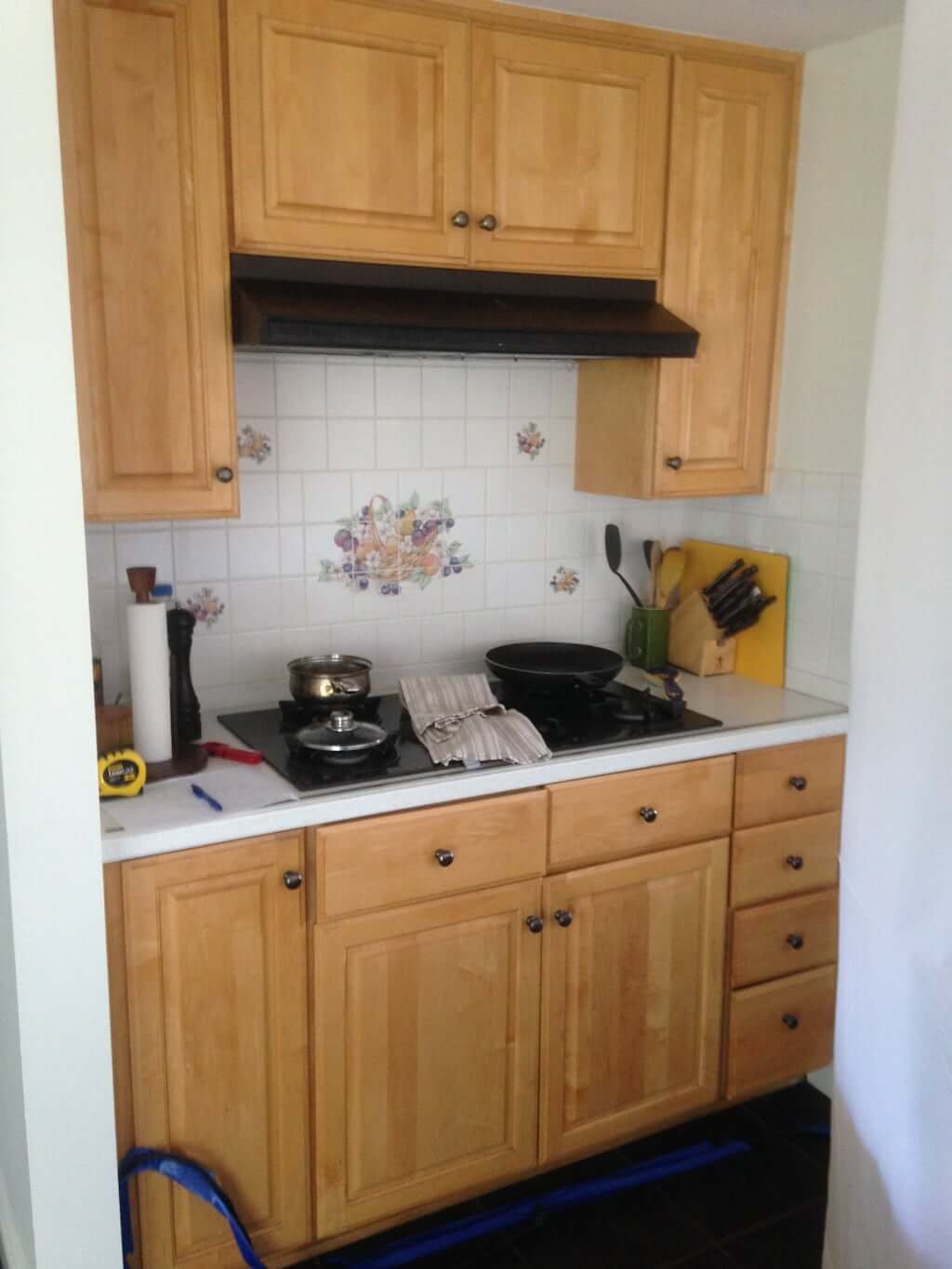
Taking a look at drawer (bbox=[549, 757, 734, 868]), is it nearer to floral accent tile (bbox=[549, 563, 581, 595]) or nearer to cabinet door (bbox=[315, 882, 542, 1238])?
cabinet door (bbox=[315, 882, 542, 1238])

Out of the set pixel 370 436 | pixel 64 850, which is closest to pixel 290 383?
A: pixel 370 436

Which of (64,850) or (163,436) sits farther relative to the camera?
(163,436)

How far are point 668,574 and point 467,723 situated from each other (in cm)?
81

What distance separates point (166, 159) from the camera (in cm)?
182

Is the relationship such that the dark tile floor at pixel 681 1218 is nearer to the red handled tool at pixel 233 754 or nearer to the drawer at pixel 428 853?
the drawer at pixel 428 853

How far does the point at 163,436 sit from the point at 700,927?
1.37 meters

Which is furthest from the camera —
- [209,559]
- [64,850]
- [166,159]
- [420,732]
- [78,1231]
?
[209,559]

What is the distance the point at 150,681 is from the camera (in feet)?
6.42

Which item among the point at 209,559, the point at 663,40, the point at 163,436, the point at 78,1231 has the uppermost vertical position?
the point at 663,40

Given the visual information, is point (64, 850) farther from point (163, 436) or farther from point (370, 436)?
point (370, 436)

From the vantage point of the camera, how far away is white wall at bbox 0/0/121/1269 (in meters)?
1.37

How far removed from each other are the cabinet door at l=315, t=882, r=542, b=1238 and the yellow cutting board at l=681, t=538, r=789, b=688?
2.76 feet

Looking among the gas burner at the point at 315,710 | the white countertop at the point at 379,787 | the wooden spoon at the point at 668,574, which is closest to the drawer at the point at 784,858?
the white countertop at the point at 379,787

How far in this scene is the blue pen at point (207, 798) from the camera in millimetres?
1797
